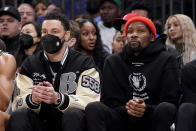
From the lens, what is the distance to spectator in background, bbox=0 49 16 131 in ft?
17.8

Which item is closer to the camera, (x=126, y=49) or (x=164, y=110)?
(x=164, y=110)

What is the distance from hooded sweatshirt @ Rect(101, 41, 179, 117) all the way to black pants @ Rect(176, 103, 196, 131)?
0.41m

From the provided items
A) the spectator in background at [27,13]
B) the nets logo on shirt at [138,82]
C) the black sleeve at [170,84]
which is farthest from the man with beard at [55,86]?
the spectator in background at [27,13]

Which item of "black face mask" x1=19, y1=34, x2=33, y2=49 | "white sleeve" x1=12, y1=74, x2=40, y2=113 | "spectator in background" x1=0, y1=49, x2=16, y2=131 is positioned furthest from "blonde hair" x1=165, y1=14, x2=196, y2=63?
"spectator in background" x1=0, y1=49, x2=16, y2=131

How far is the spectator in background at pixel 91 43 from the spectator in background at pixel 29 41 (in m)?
0.63

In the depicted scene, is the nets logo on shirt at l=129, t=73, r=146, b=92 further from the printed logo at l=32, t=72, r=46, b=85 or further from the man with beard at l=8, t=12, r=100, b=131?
the printed logo at l=32, t=72, r=46, b=85

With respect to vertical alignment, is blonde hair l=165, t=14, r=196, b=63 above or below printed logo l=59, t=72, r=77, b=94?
above

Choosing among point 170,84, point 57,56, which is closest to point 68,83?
point 57,56

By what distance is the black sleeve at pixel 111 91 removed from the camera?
5.77 metres

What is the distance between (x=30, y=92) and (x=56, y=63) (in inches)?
17.5

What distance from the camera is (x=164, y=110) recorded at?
17.0 ft

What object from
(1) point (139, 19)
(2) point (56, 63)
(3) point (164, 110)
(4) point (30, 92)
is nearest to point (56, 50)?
(2) point (56, 63)

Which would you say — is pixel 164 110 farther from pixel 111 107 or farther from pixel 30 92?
pixel 30 92

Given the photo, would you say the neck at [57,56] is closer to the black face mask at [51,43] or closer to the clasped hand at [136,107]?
the black face mask at [51,43]
